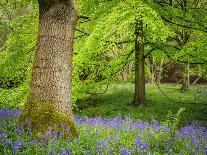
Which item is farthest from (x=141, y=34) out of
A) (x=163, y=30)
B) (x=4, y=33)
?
(x=4, y=33)

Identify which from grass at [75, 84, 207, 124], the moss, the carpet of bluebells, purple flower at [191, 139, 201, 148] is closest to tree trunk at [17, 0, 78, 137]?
the moss

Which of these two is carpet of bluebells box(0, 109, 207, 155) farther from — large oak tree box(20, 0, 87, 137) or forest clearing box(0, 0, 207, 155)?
large oak tree box(20, 0, 87, 137)

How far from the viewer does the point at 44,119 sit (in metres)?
6.74

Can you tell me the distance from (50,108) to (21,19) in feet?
34.8

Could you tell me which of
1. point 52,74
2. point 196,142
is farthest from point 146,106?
point 52,74

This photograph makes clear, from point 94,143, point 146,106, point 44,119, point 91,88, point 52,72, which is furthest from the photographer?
point 146,106

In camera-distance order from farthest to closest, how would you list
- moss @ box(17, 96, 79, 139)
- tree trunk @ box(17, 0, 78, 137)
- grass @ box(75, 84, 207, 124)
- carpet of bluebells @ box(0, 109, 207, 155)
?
1. grass @ box(75, 84, 207, 124)
2. tree trunk @ box(17, 0, 78, 137)
3. moss @ box(17, 96, 79, 139)
4. carpet of bluebells @ box(0, 109, 207, 155)

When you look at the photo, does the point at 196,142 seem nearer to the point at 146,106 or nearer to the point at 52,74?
the point at 52,74

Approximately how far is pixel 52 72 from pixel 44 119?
94 cm

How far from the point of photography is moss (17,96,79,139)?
22.0 feet

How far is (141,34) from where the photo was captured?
16.0 m

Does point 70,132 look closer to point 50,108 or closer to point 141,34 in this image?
point 50,108

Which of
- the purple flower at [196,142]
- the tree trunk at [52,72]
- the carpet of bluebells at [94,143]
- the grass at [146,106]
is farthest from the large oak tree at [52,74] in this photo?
the grass at [146,106]

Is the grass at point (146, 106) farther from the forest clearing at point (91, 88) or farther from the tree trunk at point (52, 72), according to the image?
the tree trunk at point (52, 72)
